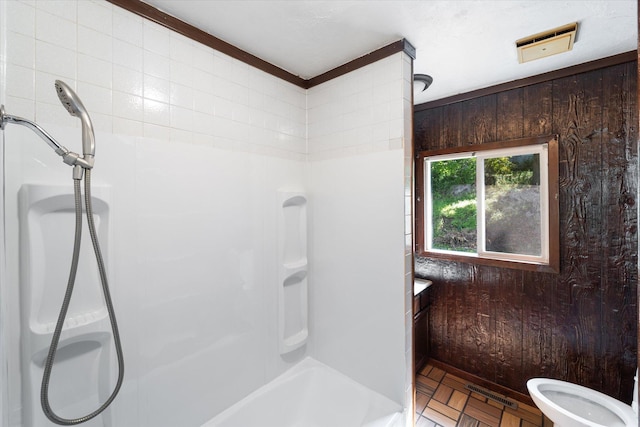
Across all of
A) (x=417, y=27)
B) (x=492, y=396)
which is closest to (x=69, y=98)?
(x=417, y=27)

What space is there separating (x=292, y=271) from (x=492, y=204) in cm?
166

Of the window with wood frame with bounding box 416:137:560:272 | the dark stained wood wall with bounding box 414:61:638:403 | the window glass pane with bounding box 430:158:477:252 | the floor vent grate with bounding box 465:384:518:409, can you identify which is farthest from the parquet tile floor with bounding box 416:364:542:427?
the window glass pane with bounding box 430:158:477:252

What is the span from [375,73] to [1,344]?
74.1 inches

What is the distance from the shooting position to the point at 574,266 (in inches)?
68.6

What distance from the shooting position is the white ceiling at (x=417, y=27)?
1179 millimetres

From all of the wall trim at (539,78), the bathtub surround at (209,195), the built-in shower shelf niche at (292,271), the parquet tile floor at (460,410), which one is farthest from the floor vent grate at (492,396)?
the wall trim at (539,78)

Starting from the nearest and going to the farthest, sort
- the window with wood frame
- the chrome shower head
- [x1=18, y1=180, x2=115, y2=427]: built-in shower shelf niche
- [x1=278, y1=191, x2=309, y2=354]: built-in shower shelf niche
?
the chrome shower head
[x1=18, y1=180, x2=115, y2=427]: built-in shower shelf niche
[x1=278, y1=191, x2=309, y2=354]: built-in shower shelf niche
the window with wood frame

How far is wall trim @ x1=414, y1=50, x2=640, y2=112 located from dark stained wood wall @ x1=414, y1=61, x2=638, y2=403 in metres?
0.04

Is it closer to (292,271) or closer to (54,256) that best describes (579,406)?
(292,271)

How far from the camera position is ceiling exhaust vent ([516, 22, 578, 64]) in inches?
52.4

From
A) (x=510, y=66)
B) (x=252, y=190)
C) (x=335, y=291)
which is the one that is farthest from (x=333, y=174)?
(x=510, y=66)

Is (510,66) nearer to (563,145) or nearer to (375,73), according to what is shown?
(563,145)

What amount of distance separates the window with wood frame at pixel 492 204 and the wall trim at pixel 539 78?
388 millimetres

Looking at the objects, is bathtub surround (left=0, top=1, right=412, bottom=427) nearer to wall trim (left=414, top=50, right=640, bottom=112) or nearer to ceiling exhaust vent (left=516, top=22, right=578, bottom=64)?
ceiling exhaust vent (left=516, top=22, right=578, bottom=64)
